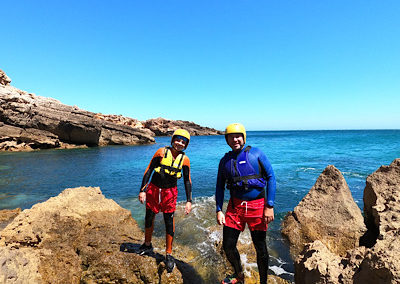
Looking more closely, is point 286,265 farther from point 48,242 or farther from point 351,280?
point 48,242

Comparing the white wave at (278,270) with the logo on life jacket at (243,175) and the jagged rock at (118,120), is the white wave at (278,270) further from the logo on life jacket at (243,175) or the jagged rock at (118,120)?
the jagged rock at (118,120)

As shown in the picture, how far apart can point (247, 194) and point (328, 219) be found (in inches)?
159

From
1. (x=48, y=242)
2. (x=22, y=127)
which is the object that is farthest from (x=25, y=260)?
(x=22, y=127)

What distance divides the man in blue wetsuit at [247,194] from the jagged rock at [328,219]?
2.97m

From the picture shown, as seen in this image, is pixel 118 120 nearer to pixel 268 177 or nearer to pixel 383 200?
pixel 268 177

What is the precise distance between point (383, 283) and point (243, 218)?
5.82 ft

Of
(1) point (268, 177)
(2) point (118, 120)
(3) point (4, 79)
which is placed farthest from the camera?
(2) point (118, 120)

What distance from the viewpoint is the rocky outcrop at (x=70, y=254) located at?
3494 mm

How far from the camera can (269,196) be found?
11.1ft

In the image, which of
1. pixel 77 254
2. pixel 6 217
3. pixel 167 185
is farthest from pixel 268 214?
pixel 6 217

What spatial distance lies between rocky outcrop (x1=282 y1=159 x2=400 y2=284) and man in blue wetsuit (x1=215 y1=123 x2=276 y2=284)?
2.42ft

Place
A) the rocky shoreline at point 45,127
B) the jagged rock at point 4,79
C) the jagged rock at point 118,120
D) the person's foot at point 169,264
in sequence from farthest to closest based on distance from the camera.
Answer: the jagged rock at point 118,120, the jagged rock at point 4,79, the rocky shoreline at point 45,127, the person's foot at point 169,264

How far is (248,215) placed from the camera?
11.3ft

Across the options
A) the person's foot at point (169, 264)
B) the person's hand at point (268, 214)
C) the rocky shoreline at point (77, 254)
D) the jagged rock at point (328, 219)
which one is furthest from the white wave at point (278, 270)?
the person's foot at point (169, 264)
